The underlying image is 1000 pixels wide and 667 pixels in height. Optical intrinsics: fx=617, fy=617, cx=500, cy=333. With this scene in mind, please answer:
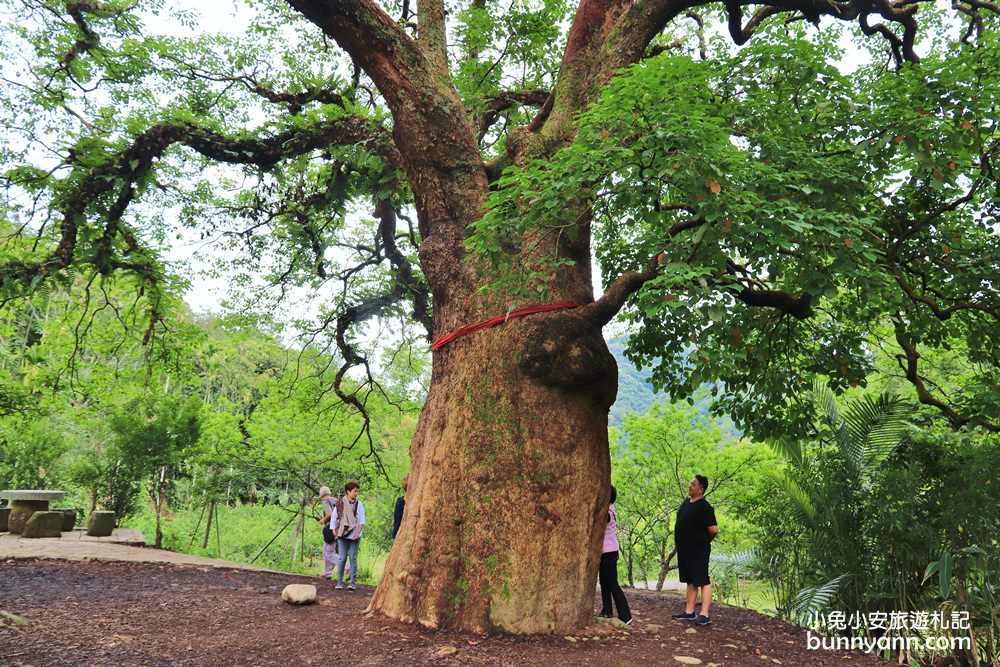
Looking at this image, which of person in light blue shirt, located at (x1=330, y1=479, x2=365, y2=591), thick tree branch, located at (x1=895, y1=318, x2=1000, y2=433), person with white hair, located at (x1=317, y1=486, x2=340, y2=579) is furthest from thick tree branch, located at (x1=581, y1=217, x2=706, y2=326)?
person with white hair, located at (x1=317, y1=486, x2=340, y2=579)

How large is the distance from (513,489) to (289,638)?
196 cm

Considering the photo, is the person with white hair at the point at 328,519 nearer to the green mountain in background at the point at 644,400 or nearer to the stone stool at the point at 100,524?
the green mountain in background at the point at 644,400

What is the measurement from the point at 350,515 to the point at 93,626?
3.69 meters

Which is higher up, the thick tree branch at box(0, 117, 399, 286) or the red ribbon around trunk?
the thick tree branch at box(0, 117, 399, 286)

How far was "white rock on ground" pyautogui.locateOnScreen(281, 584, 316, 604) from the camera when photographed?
5.72 meters

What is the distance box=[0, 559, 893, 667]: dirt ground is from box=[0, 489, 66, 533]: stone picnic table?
24.8 ft

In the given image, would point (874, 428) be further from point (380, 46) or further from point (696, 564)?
point (380, 46)

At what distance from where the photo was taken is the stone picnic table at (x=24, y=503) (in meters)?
12.9

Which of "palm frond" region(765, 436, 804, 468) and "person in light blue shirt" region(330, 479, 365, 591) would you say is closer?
"person in light blue shirt" region(330, 479, 365, 591)

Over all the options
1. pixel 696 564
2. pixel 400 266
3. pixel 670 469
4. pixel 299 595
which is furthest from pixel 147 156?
pixel 670 469

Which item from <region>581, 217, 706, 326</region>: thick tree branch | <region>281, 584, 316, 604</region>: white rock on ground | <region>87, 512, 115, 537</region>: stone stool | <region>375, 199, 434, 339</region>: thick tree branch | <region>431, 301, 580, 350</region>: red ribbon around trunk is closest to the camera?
<region>581, 217, 706, 326</region>: thick tree branch

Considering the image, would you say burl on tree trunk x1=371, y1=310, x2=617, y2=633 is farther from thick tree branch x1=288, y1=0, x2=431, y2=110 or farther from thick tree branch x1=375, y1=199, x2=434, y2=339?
thick tree branch x1=375, y1=199, x2=434, y2=339

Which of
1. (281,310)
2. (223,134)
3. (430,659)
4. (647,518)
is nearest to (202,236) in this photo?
(223,134)

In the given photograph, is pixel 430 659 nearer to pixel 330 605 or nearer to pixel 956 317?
pixel 330 605
